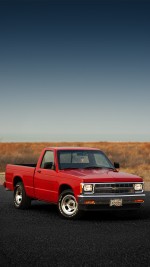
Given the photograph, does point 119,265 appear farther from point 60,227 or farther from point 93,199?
point 93,199

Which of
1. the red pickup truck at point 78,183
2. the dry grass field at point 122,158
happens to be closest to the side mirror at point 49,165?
the red pickup truck at point 78,183

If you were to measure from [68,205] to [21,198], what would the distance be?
7.97 feet

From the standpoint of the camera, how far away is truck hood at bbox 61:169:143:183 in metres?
Answer: 13.1

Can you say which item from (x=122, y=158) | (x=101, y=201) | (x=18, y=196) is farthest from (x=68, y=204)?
(x=122, y=158)

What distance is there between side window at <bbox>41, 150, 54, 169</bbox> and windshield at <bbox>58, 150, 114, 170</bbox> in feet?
0.72

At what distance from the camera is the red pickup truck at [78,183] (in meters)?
13.1

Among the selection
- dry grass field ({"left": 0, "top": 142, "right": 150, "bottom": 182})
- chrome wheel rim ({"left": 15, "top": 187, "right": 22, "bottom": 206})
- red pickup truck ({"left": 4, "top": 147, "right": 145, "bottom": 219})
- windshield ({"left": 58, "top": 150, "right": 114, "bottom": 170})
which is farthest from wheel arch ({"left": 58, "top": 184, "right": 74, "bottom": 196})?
dry grass field ({"left": 0, "top": 142, "right": 150, "bottom": 182})

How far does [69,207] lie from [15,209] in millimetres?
2511

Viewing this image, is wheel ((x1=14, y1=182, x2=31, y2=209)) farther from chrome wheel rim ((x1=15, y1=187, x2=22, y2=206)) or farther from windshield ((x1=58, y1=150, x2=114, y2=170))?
windshield ((x1=58, y1=150, x2=114, y2=170))

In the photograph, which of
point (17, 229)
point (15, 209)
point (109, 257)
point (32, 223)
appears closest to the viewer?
point (109, 257)

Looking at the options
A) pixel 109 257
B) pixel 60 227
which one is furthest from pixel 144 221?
pixel 109 257

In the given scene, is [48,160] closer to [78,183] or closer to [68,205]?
[68,205]

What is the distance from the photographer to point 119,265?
8148 millimetres

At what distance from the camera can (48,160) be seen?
14.8 m
